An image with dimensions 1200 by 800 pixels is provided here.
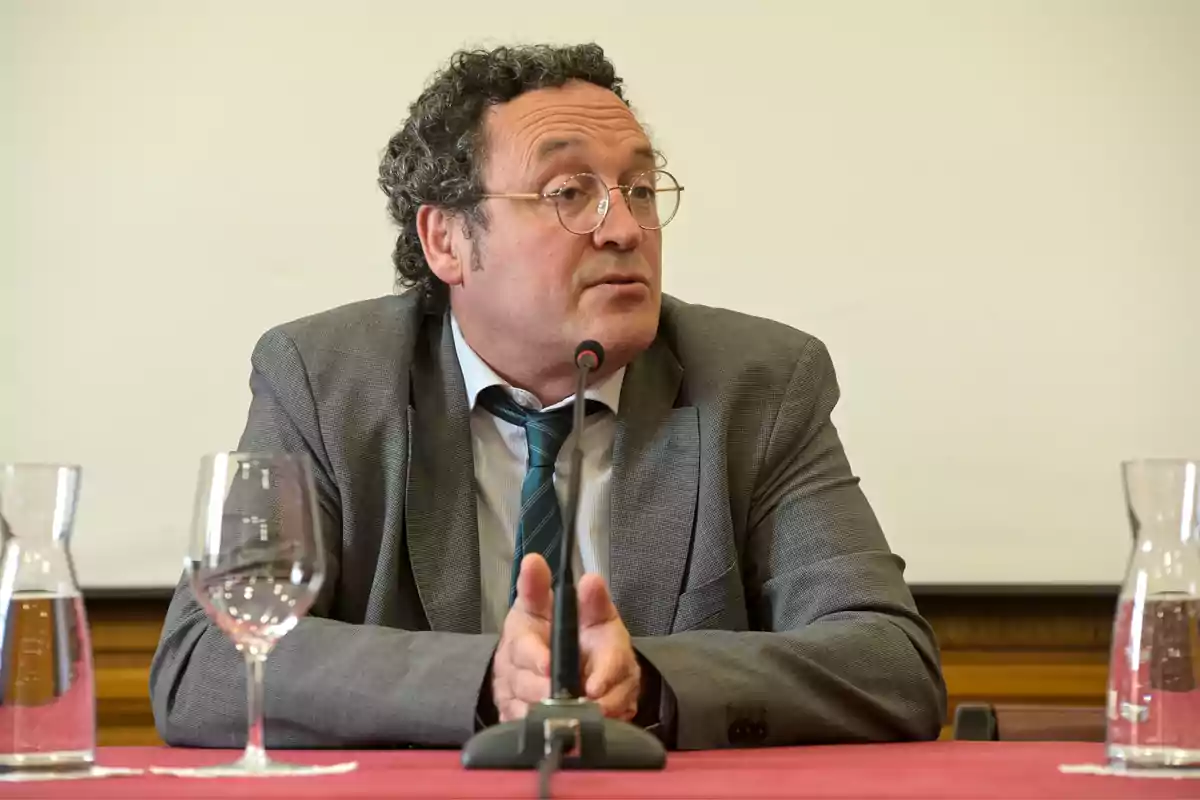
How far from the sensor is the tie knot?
2154mm

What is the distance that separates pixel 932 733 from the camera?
1773mm

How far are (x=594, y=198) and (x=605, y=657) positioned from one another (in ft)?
2.98

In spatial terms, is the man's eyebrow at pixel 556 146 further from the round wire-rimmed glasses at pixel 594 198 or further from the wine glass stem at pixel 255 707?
the wine glass stem at pixel 255 707

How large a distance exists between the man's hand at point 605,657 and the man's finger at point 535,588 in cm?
4

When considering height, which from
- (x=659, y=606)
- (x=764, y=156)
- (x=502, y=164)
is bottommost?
(x=659, y=606)

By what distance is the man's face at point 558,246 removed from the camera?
218 centimetres

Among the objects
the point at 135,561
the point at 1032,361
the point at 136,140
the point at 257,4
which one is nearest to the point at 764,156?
the point at 1032,361

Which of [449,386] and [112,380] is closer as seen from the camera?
[449,386]

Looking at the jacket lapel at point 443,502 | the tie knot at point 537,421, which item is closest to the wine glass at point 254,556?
the jacket lapel at point 443,502

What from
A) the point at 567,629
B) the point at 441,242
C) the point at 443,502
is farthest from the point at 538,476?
the point at 567,629

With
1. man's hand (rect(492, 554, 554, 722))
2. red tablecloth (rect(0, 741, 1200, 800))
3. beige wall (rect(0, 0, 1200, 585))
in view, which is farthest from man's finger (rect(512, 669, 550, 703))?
beige wall (rect(0, 0, 1200, 585))

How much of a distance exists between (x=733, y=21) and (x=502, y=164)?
1.00 metres

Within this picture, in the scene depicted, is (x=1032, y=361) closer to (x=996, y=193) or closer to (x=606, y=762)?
(x=996, y=193)

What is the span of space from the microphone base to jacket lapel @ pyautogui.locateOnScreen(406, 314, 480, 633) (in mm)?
755
